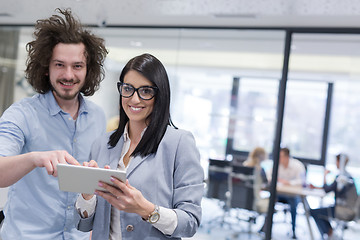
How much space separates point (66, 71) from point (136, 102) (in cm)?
45

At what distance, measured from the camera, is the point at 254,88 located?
4430 millimetres

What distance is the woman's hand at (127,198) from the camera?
3.90 ft

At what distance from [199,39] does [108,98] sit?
4.66 ft

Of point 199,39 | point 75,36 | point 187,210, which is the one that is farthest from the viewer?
point 199,39

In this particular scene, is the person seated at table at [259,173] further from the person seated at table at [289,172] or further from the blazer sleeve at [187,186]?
the blazer sleeve at [187,186]

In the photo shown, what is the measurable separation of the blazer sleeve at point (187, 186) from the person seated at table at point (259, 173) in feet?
10.2

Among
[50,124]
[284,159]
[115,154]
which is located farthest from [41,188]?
[284,159]

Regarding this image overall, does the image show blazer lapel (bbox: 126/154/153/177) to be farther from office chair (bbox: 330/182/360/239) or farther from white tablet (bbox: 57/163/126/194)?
office chair (bbox: 330/182/360/239)

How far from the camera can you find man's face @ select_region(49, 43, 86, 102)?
5.50 ft

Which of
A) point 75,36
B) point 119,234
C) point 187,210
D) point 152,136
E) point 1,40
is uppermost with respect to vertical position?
point 1,40

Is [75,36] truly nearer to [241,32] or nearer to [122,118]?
[122,118]

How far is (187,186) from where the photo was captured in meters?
1.37

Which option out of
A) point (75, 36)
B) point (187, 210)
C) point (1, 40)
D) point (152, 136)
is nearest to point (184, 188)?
point (187, 210)

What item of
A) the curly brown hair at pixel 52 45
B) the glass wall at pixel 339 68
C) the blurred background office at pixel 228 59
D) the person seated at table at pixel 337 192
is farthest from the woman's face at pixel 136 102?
the person seated at table at pixel 337 192
